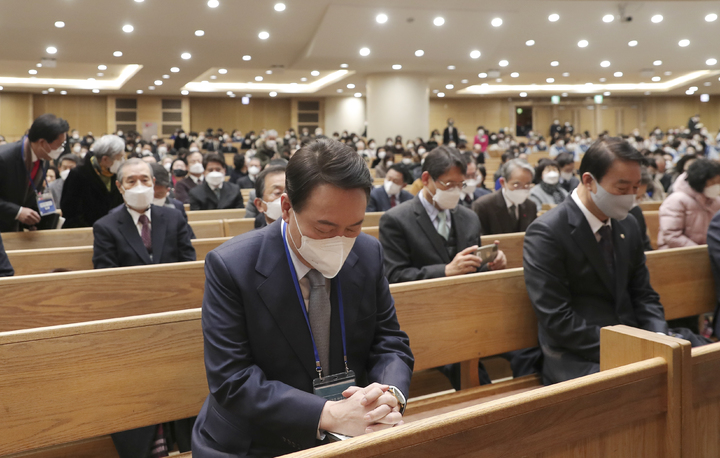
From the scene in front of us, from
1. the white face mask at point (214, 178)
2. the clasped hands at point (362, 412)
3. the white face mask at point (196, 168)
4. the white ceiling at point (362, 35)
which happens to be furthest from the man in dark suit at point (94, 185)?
the white ceiling at point (362, 35)

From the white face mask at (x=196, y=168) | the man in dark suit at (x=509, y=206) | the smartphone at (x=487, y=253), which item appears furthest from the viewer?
the white face mask at (x=196, y=168)

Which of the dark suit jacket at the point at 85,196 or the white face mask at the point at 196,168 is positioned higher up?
the white face mask at the point at 196,168

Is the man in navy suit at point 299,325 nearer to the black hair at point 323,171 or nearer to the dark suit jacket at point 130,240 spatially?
the black hair at point 323,171

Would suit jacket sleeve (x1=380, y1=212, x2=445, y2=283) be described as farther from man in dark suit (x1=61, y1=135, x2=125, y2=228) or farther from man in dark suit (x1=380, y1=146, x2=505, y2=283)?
man in dark suit (x1=61, y1=135, x2=125, y2=228)

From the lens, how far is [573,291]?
8.84 ft

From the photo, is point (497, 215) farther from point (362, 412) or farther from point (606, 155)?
point (362, 412)

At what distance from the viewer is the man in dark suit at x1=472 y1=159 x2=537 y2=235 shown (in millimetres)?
4770

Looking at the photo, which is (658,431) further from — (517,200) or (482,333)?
(517,200)

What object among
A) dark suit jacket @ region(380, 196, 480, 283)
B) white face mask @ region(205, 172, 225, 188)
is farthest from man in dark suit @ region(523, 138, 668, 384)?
white face mask @ region(205, 172, 225, 188)

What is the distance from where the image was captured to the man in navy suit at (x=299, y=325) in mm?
1503

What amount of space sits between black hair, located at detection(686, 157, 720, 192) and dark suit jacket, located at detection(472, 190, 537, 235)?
1265mm

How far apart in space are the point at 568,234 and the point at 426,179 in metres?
1.07

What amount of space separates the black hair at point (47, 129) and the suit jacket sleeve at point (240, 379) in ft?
10.3

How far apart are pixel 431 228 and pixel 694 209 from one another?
2522 mm
